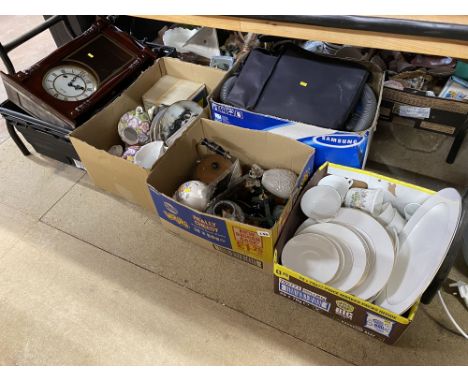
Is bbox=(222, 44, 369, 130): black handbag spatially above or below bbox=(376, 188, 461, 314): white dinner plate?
above

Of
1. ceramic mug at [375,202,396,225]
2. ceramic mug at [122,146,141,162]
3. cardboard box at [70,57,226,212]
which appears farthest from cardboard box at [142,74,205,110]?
ceramic mug at [375,202,396,225]

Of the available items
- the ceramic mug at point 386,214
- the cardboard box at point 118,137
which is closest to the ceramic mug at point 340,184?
the ceramic mug at point 386,214

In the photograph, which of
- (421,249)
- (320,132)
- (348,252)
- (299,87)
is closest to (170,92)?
(299,87)

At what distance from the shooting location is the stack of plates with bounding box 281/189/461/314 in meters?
0.90

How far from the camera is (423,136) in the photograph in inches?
58.4

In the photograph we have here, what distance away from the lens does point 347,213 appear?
1.11 metres

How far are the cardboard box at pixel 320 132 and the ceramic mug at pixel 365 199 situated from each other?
0.10m

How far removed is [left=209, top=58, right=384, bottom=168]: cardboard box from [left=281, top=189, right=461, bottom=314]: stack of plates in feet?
0.60

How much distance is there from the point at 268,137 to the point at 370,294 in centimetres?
54

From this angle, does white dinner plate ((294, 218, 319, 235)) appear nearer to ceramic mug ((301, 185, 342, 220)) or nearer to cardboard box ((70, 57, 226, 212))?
ceramic mug ((301, 185, 342, 220))

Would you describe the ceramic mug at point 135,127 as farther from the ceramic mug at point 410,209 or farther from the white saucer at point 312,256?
the ceramic mug at point 410,209

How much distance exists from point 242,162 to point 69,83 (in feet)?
2.39

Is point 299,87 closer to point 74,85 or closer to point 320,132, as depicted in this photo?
point 320,132
